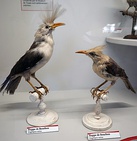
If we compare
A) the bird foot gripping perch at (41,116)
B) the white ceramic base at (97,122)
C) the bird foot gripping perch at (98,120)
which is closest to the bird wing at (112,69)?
the bird foot gripping perch at (98,120)

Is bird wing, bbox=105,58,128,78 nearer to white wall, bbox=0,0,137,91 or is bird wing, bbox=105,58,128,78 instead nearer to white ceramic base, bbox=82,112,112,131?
white ceramic base, bbox=82,112,112,131

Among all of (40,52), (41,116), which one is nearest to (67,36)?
(40,52)

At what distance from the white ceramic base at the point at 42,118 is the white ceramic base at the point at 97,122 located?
0.14m

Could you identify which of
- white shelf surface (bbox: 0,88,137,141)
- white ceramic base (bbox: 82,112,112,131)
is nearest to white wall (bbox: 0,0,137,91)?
white shelf surface (bbox: 0,88,137,141)

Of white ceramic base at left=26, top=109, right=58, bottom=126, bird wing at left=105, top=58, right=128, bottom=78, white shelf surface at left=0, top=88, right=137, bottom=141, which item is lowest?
white shelf surface at left=0, top=88, right=137, bottom=141

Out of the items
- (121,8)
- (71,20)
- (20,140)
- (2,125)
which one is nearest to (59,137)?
(20,140)

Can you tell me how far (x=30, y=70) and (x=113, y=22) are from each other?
608mm

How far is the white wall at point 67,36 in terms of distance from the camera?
91 centimetres

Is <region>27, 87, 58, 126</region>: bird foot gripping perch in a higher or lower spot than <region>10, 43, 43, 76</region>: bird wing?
lower

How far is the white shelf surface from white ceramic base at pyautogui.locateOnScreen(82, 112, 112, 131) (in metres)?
0.02

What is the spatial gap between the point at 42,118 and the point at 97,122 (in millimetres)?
252

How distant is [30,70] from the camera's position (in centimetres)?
69

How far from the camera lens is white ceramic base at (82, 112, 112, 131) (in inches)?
27.1

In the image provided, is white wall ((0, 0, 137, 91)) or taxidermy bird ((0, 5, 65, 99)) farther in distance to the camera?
white wall ((0, 0, 137, 91))
